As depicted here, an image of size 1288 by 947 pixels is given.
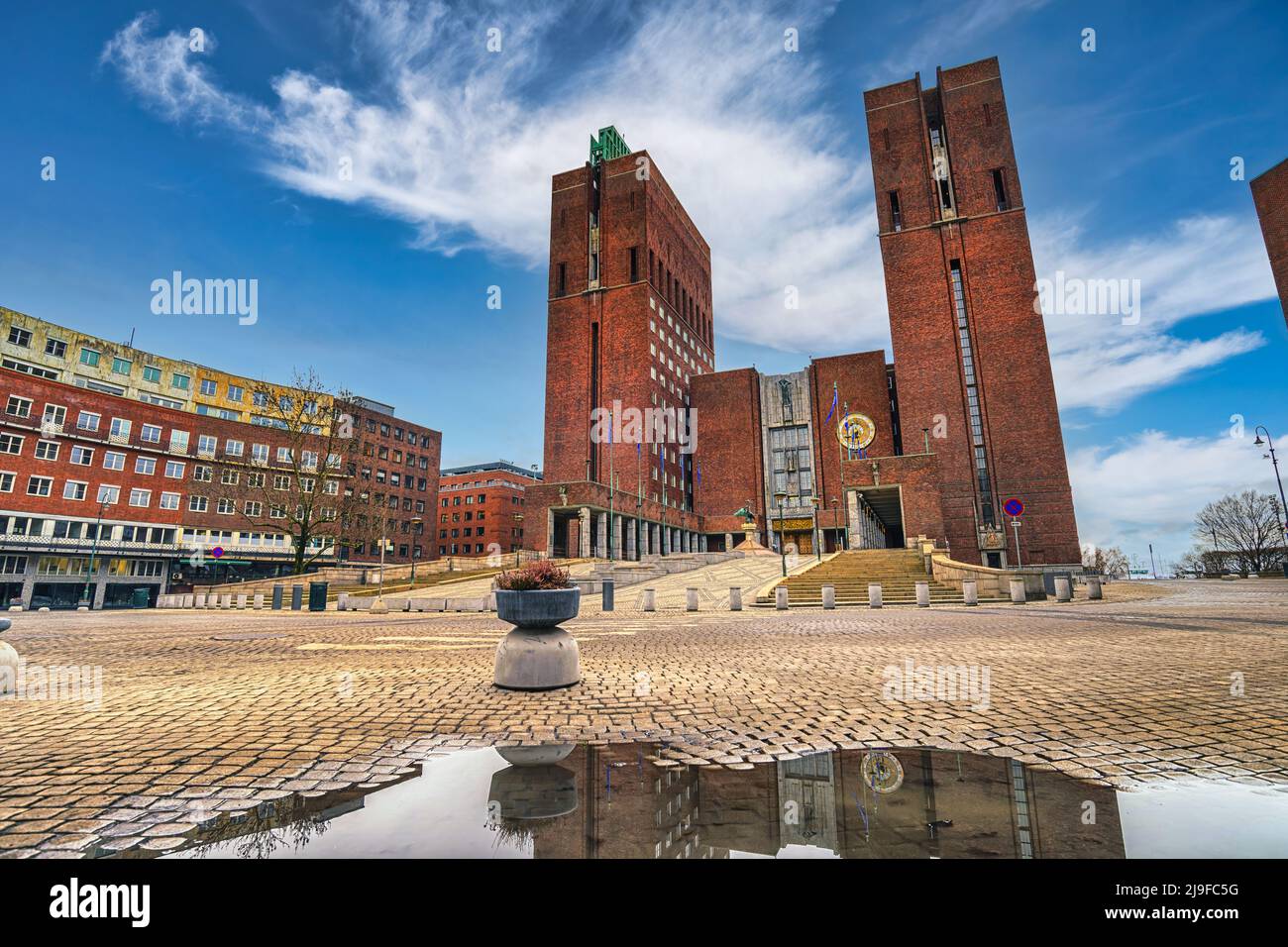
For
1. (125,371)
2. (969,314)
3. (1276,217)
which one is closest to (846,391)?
(969,314)

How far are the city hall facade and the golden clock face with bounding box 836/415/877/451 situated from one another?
0.20 meters

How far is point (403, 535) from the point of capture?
2891 inches

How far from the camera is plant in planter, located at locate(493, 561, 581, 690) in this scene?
6.15 meters

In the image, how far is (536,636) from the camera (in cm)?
627

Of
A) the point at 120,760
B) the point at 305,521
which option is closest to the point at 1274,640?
the point at 120,760

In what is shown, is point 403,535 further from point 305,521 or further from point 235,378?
point 305,521

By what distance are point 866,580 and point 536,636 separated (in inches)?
909

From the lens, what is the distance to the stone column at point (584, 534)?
168 ft

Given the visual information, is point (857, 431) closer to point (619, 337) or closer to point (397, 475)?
point (619, 337)

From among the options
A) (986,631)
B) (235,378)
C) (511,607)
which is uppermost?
(235,378)

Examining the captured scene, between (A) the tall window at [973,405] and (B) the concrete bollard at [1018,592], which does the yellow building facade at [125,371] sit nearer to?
(B) the concrete bollard at [1018,592]

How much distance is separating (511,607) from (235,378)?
7178cm

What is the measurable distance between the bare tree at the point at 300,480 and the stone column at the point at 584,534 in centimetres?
1728

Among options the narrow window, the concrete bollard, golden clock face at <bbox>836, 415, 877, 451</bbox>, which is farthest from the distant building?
the narrow window
